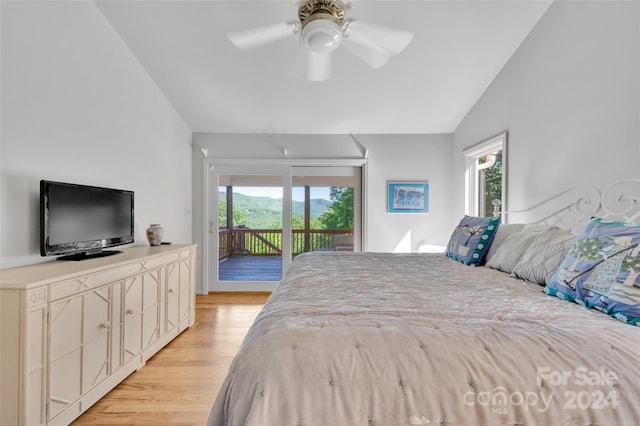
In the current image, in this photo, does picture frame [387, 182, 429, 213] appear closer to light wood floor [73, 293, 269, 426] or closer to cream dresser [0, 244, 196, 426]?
light wood floor [73, 293, 269, 426]

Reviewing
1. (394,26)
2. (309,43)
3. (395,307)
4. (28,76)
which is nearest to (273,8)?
(309,43)

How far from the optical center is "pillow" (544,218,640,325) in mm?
1055

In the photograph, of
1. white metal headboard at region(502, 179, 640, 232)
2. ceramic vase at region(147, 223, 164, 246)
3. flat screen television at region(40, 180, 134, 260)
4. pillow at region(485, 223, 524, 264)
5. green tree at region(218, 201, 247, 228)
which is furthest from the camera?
green tree at region(218, 201, 247, 228)

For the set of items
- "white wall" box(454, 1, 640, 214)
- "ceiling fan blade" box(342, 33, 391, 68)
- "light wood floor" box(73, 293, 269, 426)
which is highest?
"ceiling fan blade" box(342, 33, 391, 68)

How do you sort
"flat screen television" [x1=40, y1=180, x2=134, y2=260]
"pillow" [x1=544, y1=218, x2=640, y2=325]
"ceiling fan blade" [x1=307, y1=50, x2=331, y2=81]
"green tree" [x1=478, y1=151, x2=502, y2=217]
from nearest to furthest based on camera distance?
"pillow" [x1=544, y1=218, x2=640, y2=325] → "flat screen television" [x1=40, y1=180, x2=134, y2=260] → "ceiling fan blade" [x1=307, y1=50, x2=331, y2=81] → "green tree" [x1=478, y1=151, x2=502, y2=217]

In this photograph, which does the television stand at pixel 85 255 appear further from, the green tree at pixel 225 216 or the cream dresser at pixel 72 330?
the green tree at pixel 225 216

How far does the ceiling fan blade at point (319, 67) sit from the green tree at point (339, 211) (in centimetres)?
153

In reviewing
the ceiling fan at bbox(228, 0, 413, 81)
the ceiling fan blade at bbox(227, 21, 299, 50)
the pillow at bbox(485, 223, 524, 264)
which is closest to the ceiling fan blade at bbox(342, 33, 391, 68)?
the ceiling fan at bbox(228, 0, 413, 81)

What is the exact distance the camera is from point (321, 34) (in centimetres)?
183

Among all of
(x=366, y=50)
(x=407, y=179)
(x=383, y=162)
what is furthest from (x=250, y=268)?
(x=366, y=50)

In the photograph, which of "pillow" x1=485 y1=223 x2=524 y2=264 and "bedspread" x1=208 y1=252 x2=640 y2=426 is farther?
"pillow" x1=485 y1=223 x2=524 y2=264

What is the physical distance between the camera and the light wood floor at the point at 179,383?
164 centimetres

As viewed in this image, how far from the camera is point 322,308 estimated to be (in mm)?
1102

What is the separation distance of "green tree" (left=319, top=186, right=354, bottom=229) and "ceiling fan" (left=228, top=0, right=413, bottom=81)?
1.56 metres
